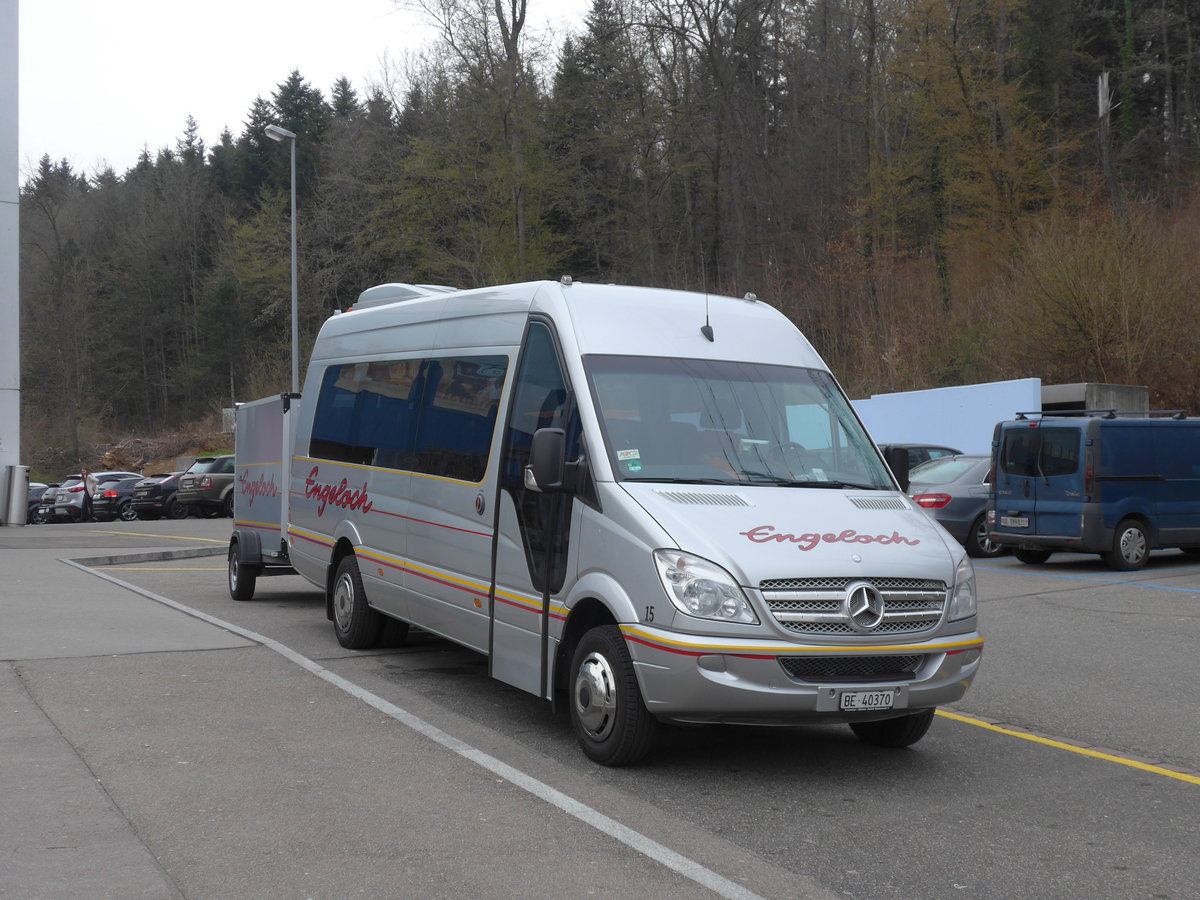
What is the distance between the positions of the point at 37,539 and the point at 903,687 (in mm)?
23644

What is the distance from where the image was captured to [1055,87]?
44.3 m

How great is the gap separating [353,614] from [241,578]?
454 cm

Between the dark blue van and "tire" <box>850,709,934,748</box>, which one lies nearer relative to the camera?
"tire" <box>850,709,934,748</box>

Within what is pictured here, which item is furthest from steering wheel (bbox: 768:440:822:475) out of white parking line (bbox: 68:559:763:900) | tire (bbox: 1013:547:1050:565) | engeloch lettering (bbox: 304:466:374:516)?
tire (bbox: 1013:547:1050:565)

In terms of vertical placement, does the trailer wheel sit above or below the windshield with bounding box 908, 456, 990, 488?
below

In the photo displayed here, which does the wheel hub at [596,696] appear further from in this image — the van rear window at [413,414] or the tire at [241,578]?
the tire at [241,578]

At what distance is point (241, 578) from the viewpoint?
546 inches

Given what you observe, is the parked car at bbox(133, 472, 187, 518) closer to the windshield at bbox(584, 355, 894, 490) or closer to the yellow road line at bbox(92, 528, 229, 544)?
the yellow road line at bbox(92, 528, 229, 544)

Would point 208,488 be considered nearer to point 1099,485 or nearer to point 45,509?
point 45,509

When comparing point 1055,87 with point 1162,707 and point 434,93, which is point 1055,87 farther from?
point 1162,707

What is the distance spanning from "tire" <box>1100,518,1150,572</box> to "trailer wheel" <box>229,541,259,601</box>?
1075 centimetres

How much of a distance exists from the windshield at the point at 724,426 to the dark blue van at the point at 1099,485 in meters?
9.86

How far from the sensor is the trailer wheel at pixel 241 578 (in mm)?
13805

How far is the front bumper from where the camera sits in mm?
5715
